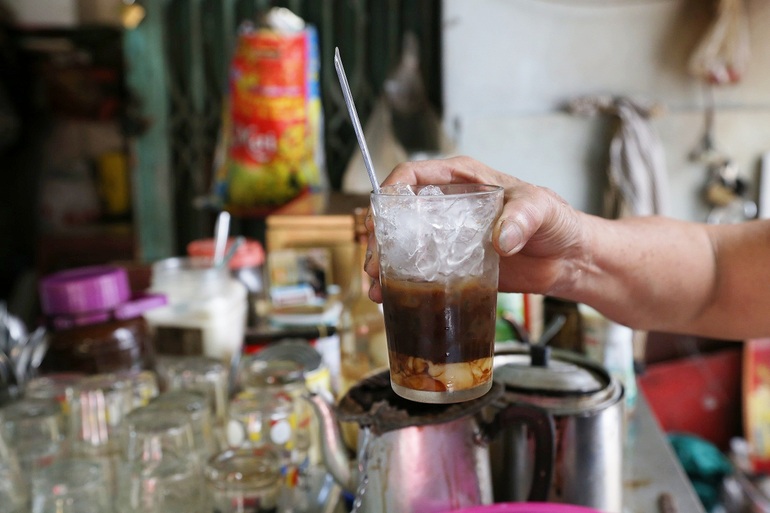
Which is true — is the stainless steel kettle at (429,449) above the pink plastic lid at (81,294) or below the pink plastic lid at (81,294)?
below

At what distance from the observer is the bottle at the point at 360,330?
1.29 meters

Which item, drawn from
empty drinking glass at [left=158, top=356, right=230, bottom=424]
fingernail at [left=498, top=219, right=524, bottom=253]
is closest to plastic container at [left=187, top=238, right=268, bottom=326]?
empty drinking glass at [left=158, top=356, right=230, bottom=424]

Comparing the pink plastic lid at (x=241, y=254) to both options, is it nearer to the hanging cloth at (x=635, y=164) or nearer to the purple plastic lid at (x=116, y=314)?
the purple plastic lid at (x=116, y=314)

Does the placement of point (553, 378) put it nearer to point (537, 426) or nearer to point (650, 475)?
point (537, 426)

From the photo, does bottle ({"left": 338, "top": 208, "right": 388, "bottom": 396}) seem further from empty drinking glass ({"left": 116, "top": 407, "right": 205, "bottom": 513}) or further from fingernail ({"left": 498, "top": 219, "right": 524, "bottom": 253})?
fingernail ({"left": 498, "top": 219, "right": 524, "bottom": 253})

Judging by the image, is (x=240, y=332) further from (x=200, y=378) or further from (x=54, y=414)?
(x=54, y=414)

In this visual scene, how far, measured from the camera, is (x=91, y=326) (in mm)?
1392

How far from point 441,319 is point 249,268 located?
1201 millimetres

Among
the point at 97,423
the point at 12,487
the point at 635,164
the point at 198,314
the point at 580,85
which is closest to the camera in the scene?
the point at 12,487

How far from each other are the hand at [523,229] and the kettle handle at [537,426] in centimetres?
20

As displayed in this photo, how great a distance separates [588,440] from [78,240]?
12.4 ft

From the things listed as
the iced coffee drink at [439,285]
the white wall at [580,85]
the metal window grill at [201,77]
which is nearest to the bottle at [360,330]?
the iced coffee drink at [439,285]

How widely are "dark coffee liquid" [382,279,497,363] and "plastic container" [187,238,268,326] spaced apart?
1070mm

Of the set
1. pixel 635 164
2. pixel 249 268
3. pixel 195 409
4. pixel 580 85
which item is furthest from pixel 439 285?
pixel 580 85
